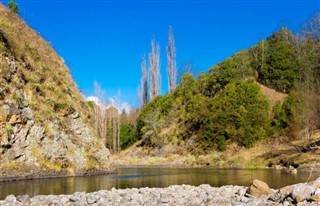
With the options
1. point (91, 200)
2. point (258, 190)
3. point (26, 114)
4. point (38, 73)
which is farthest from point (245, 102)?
point (91, 200)

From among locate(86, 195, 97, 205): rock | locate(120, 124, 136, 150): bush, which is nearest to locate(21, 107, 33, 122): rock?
locate(86, 195, 97, 205): rock

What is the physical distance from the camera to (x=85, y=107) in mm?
30328

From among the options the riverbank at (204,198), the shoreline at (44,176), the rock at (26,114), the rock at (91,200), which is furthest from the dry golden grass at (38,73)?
the rock at (91,200)

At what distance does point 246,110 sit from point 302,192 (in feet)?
135

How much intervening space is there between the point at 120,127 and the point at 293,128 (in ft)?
130

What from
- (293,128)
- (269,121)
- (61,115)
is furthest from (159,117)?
(61,115)

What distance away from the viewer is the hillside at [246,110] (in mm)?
42688

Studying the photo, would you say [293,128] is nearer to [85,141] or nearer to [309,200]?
[85,141]

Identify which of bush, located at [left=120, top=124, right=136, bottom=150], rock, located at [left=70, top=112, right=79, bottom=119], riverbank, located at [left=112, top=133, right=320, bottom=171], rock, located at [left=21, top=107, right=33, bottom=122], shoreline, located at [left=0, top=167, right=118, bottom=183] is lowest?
shoreline, located at [left=0, top=167, right=118, bottom=183]

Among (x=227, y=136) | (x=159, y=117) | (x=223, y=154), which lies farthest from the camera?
(x=159, y=117)

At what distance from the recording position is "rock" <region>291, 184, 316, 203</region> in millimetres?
10811

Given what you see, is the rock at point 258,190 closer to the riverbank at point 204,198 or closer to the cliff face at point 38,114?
the riverbank at point 204,198

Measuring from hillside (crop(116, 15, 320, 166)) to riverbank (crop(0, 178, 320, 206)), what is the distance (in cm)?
2135

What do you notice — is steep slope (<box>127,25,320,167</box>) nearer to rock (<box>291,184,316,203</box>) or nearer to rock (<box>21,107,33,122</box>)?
rock (<box>21,107,33,122</box>)
